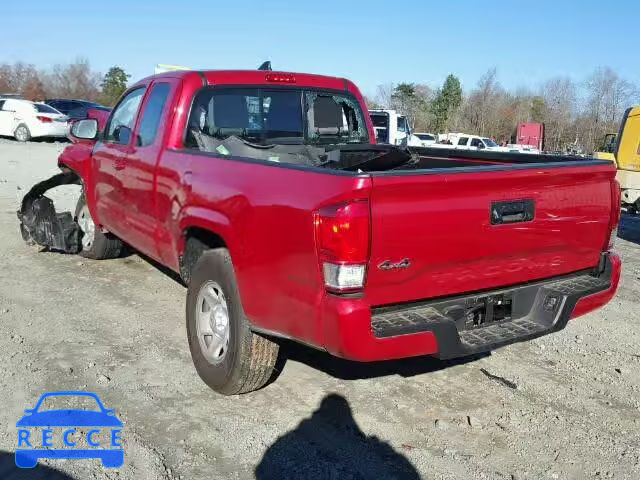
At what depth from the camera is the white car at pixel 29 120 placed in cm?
2291

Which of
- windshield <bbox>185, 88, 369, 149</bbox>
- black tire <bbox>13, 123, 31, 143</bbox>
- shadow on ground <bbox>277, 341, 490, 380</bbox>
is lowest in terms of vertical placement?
shadow on ground <bbox>277, 341, 490, 380</bbox>

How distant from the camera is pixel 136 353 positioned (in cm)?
457

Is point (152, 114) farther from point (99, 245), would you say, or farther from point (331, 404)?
point (331, 404)

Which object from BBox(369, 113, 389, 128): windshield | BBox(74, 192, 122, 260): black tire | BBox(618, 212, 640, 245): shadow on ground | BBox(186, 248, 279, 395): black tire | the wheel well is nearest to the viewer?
BBox(186, 248, 279, 395): black tire

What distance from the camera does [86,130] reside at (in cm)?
605

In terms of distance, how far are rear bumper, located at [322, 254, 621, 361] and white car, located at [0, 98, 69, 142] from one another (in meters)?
22.2

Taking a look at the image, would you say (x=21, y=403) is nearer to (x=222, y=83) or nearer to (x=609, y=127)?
(x=222, y=83)

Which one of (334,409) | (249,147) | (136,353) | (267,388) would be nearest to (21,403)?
(136,353)

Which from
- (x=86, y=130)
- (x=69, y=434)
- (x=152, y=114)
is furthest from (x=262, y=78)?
(x=69, y=434)

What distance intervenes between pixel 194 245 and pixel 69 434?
4.55ft

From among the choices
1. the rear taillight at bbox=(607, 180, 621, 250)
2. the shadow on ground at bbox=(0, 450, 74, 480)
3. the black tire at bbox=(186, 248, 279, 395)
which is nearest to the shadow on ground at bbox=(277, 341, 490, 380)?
the black tire at bbox=(186, 248, 279, 395)

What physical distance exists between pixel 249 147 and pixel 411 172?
197cm

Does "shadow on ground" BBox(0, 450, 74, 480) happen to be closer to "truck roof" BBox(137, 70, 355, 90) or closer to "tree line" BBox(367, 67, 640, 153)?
"truck roof" BBox(137, 70, 355, 90)

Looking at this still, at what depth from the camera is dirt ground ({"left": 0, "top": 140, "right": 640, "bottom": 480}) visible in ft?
10.6
